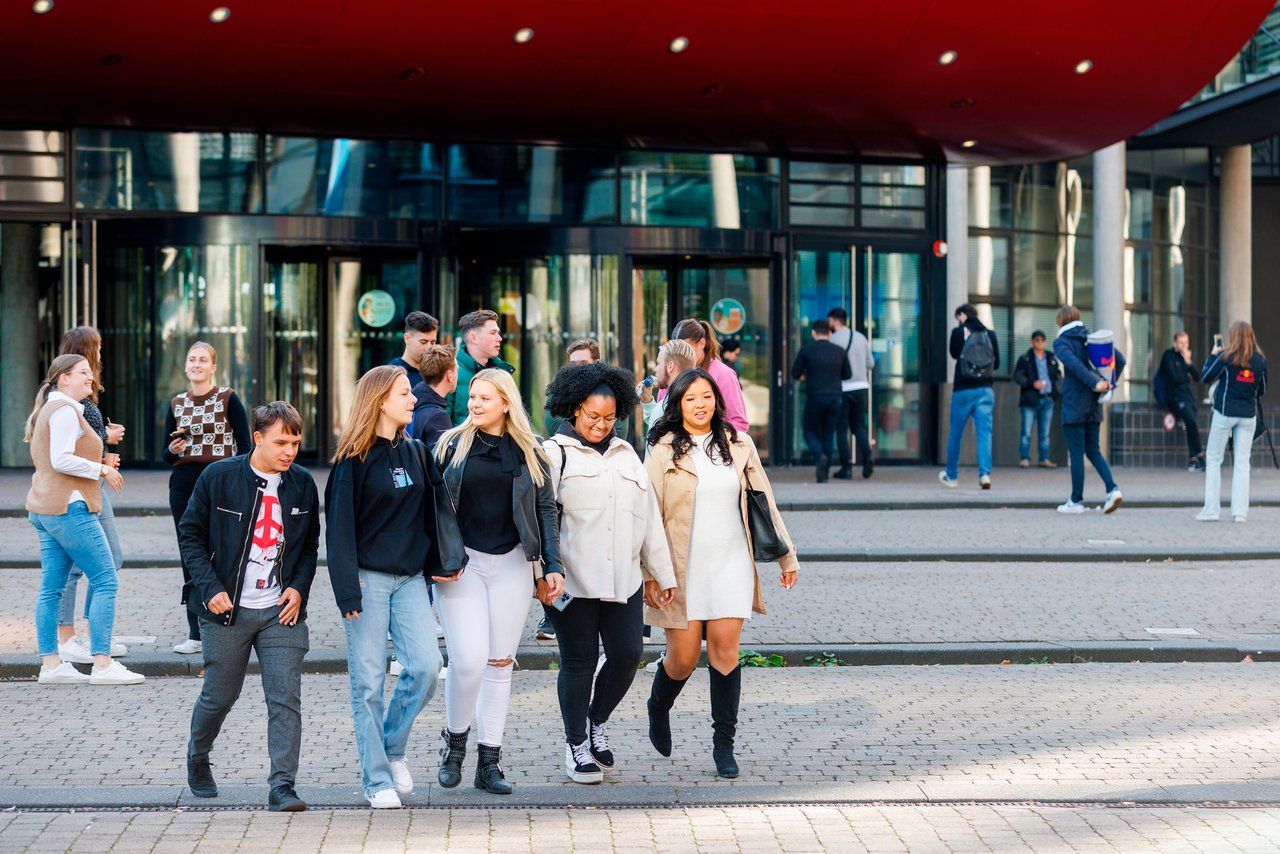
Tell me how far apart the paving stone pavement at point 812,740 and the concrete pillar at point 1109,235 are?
1665 cm

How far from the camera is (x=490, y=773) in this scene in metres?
5.26

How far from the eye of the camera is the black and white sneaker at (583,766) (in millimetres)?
5387

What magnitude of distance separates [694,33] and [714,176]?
4.06 meters

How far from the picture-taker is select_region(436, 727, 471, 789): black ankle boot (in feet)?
17.5

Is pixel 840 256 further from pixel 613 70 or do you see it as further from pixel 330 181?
pixel 330 181

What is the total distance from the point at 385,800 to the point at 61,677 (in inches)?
119

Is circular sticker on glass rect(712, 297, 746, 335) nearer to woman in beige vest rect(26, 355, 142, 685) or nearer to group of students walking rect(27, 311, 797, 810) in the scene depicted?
woman in beige vest rect(26, 355, 142, 685)

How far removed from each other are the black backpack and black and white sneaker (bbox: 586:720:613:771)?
38.5 feet

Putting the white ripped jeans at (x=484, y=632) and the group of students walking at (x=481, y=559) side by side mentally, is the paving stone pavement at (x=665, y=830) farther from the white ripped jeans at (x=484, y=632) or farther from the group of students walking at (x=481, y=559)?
the white ripped jeans at (x=484, y=632)

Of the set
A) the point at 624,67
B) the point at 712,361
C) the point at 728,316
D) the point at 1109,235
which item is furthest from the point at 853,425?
the point at 712,361

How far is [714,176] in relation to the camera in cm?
1981

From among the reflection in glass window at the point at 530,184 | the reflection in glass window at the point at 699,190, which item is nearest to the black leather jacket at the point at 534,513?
the reflection in glass window at the point at 530,184

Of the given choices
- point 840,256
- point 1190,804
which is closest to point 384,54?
point 840,256

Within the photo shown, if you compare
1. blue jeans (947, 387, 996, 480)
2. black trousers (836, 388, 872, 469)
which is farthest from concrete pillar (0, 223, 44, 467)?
blue jeans (947, 387, 996, 480)
